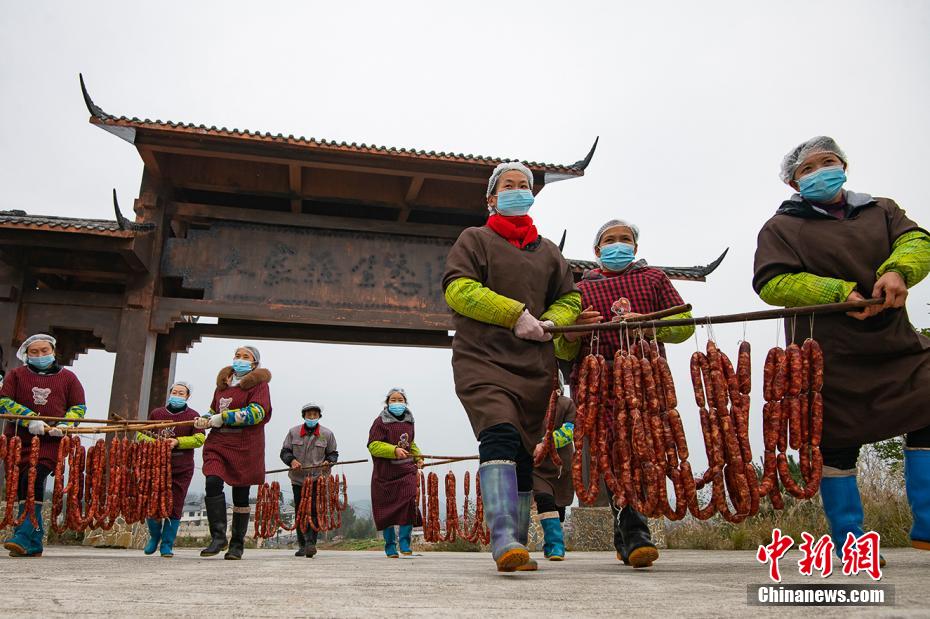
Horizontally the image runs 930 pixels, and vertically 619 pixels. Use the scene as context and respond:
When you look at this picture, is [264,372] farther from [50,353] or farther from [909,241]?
[909,241]

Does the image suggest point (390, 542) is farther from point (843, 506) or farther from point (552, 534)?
point (843, 506)

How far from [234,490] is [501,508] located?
384 cm

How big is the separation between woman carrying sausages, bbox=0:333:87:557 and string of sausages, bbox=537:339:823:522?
15.5 feet

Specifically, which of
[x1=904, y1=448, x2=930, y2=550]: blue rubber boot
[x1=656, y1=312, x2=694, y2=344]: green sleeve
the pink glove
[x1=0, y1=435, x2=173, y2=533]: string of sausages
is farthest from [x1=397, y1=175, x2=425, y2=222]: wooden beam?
[x1=904, y1=448, x2=930, y2=550]: blue rubber boot

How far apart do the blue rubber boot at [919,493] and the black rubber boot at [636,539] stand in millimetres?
1241

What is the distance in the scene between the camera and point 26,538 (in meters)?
5.71

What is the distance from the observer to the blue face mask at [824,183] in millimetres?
3754

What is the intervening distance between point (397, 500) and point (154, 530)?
8.92 feet

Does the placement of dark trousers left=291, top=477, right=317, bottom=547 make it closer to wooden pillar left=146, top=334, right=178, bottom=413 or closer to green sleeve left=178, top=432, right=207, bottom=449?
green sleeve left=178, top=432, right=207, bottom=449

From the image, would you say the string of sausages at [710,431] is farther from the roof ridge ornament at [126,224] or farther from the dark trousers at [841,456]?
the roof ridge ornament at [126,224]

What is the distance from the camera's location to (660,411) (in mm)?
3523

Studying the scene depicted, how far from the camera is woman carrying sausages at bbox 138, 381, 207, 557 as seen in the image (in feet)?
22.9

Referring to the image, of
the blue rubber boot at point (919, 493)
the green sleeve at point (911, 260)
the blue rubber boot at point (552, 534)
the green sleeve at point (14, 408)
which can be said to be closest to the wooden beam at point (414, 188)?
the blue rubber boot at point (552, 534)

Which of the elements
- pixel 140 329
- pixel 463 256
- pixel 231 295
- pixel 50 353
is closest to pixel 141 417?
pixel 140 329
